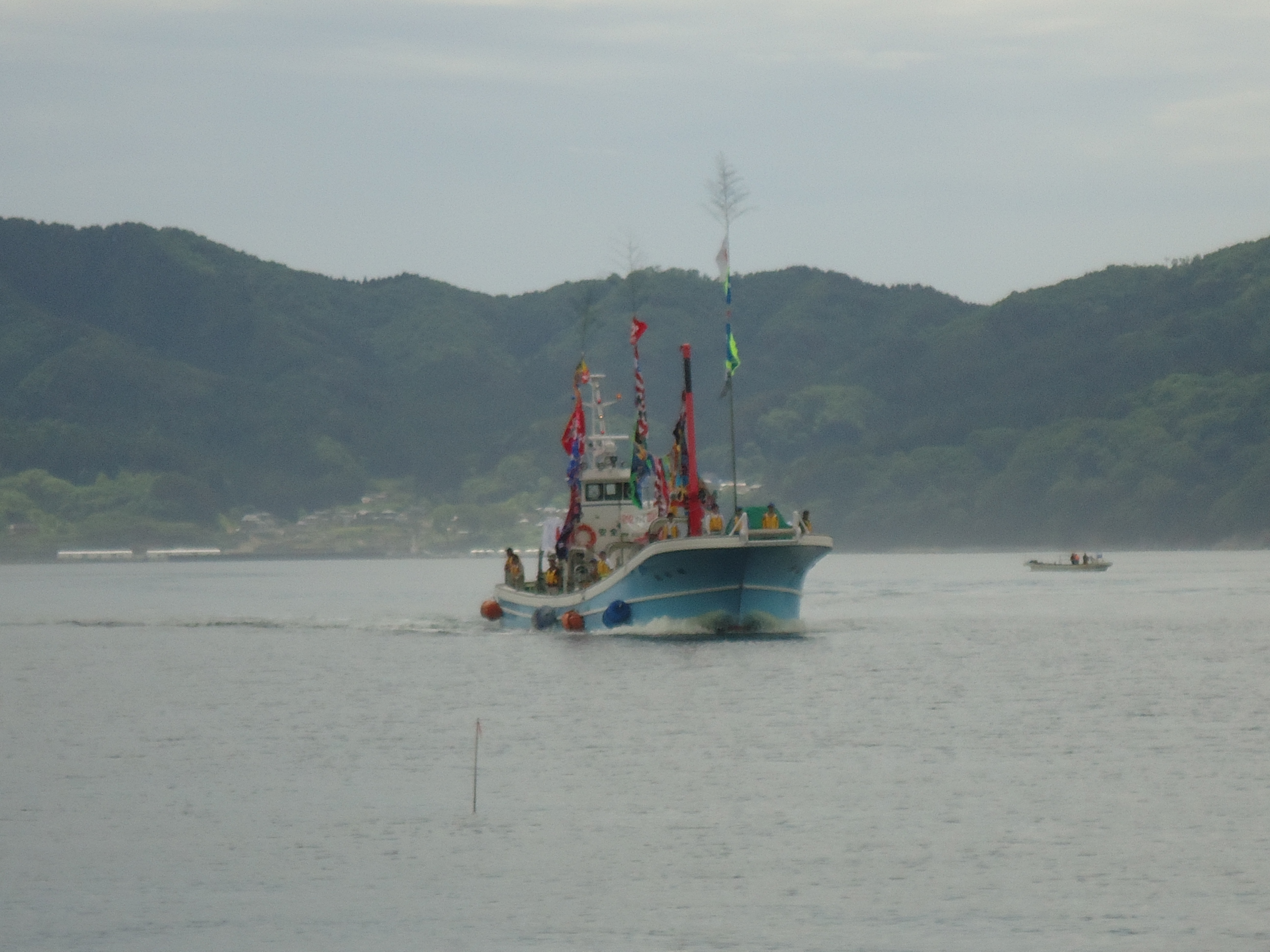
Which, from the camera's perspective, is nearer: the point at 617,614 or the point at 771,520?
the point at 771,520

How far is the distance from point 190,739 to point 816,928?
29.1 m

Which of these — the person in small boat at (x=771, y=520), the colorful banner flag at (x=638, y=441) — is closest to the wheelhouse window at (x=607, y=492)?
the colorful banner flag at (x=638, y=441)

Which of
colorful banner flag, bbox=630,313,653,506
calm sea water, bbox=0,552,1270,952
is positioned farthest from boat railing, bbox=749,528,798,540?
colorful banner flag, bbox=630,313,653,506

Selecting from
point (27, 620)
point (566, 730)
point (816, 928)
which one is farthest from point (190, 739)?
point (27, 620)

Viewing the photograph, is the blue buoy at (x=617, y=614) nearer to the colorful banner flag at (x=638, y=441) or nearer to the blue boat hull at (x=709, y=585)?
the blue boat hull at (x=709, y=585)

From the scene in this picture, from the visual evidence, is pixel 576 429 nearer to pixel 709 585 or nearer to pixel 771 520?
pixel 709 585

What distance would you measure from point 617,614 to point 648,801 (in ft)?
119

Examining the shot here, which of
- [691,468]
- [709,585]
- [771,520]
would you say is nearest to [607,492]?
[691,468]

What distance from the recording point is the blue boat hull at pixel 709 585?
2847 inches

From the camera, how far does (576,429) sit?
8431 cm

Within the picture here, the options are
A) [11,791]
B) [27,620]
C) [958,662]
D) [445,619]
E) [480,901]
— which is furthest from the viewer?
[27,620]

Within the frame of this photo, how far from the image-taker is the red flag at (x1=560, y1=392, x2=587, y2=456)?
84.0 meters

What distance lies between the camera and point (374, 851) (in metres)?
35.1

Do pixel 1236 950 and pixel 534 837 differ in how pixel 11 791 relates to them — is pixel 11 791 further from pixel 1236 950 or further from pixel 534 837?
pixel 1236 950
